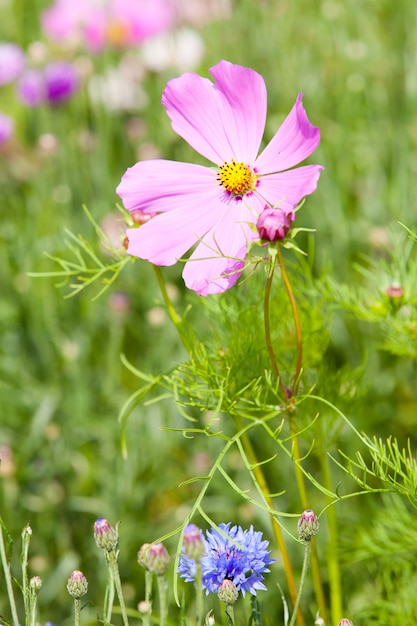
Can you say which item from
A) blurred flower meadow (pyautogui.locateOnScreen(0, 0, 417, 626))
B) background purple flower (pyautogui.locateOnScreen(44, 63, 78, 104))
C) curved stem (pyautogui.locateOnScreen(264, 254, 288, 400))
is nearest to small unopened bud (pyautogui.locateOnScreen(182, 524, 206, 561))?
blurred flower meadow (pyautogui.locateOnScreen(0, 0, 417, 626))

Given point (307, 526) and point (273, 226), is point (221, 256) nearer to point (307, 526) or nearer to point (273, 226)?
point (273, 226)

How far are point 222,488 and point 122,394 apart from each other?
0.69 ft

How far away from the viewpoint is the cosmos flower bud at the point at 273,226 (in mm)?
471

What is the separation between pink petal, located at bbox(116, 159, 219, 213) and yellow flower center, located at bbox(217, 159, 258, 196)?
1 centimetres

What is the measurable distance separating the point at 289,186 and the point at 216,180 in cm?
6

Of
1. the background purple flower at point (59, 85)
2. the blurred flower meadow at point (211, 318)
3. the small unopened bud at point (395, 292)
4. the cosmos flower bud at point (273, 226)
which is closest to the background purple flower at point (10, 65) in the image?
the blurred flower meadow at point (211, 318)

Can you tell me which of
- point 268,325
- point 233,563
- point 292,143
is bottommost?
point 233,563

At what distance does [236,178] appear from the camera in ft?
1.79

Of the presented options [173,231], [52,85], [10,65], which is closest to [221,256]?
[173,231]

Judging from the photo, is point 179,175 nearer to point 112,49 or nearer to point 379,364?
point 379,364

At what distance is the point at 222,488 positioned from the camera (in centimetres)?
105

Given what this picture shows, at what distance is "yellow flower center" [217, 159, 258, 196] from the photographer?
0.55m

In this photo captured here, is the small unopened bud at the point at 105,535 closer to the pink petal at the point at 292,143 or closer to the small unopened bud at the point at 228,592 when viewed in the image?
the small unopened bud at the point at 228,592

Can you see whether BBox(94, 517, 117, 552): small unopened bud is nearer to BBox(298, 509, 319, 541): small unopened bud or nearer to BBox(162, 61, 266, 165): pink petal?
BBox(298, 509, 319, 541): small unopened bud
